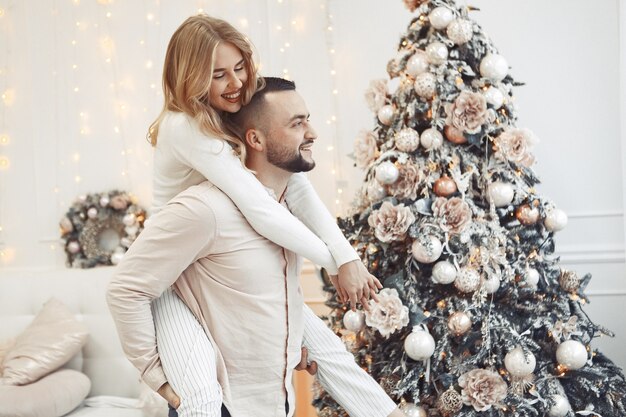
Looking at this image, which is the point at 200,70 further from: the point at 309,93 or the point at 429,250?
the point at 309,93

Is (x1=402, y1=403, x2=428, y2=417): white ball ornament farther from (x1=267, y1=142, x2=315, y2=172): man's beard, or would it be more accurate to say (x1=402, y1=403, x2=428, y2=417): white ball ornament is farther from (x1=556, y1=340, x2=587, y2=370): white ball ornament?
(x1=267, y1=142, x2=315, y2=172): man's beard

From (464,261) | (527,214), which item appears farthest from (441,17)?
(464,261)

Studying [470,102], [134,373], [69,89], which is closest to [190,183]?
[470,102]

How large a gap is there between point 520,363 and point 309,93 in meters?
1.80

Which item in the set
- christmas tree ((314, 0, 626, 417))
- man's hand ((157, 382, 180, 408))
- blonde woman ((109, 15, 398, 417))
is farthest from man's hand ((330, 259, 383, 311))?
christmas tree ((314, 0, 626, 417))

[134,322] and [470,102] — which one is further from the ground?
[470,102]

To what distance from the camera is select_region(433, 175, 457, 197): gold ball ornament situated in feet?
8.05

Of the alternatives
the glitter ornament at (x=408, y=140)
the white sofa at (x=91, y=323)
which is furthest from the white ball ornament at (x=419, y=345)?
the white sofa at (x=91, y=323)

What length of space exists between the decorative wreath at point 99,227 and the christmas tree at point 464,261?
5.02 ft

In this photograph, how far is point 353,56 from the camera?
3.47 m

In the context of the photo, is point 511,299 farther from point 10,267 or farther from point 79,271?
point 10,267

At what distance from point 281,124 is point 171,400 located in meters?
0.74

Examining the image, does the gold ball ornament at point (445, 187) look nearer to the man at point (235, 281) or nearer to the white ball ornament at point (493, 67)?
the white ball ornament at point (493, 67)

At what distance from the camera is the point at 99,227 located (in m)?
3.69
